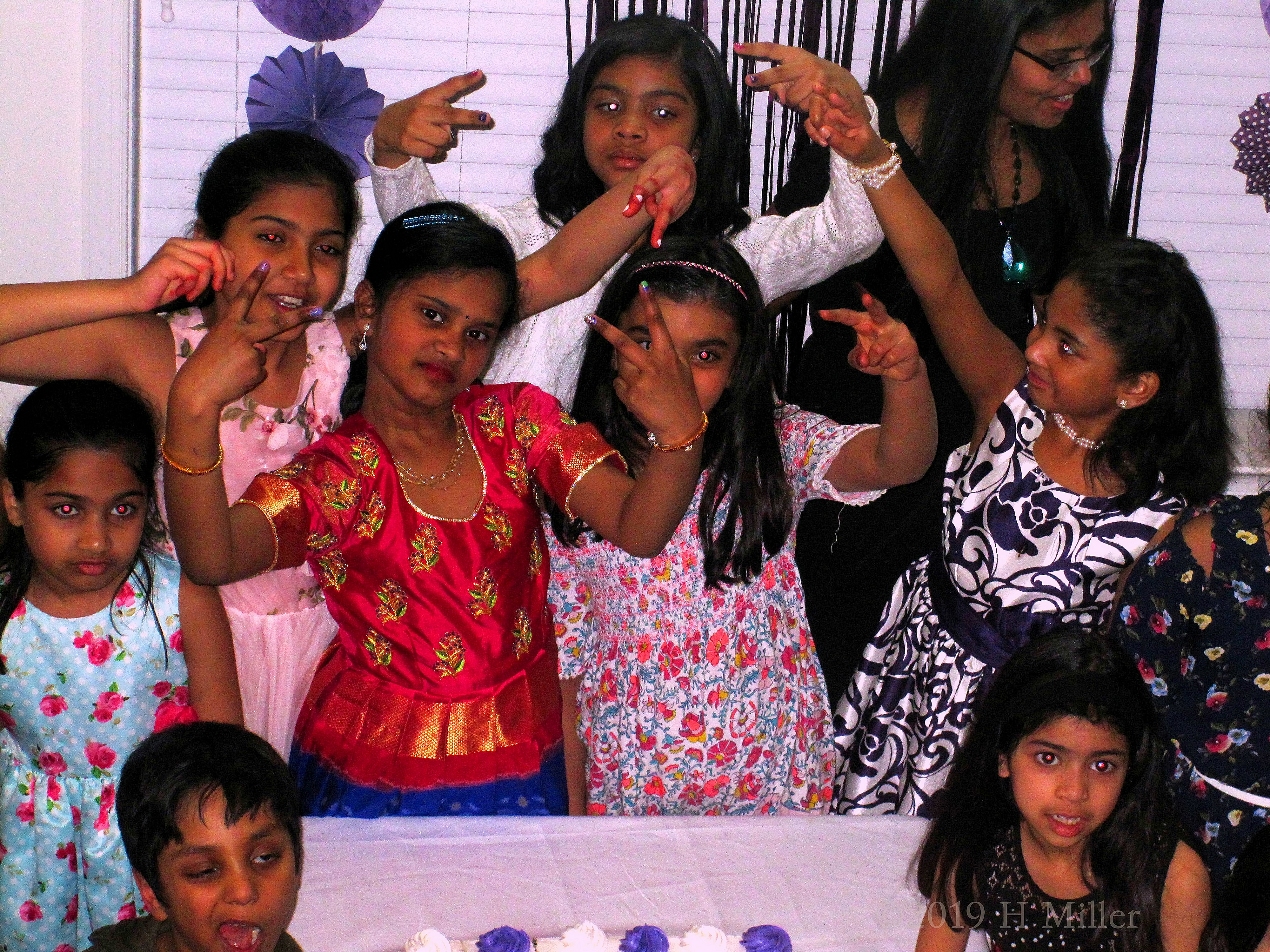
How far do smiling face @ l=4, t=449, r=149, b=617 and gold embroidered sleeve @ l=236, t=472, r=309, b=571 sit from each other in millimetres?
142

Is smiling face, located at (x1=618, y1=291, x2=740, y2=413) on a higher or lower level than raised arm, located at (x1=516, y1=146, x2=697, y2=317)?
lower

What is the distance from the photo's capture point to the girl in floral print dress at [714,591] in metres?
1.79

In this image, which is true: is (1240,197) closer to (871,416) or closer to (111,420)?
(871,416)

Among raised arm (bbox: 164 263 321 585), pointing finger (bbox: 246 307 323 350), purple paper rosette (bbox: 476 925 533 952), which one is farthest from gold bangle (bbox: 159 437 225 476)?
purple paper rosette (bbox: 476 925 533 952)

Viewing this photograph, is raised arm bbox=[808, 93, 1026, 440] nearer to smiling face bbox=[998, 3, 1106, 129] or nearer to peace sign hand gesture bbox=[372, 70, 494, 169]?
smiling face bbox=[998, 3, 1106, 129]

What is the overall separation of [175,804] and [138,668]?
1.37 ft

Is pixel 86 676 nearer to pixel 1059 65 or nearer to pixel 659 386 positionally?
pixel 659 386

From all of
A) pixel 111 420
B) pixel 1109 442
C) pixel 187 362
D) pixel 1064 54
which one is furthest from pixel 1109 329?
pixel 111 420

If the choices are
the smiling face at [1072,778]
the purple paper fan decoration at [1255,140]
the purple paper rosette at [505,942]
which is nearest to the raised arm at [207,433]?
the purple paper rosette at [505,942]

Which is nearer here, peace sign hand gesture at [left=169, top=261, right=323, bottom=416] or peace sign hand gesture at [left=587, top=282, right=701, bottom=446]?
peace sign hand gesture at [left=169, top=261, right=323, bottom=416]

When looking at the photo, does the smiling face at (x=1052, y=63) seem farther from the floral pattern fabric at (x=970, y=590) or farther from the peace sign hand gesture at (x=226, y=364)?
the peace sign hand gesture at (x=226, y=364)

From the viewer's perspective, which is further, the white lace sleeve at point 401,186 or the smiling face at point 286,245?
the white lace sleeve at point 401,186

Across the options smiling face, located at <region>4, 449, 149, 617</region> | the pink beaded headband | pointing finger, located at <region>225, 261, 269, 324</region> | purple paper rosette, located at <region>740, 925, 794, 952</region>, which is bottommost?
purple paper rosette, located at <region>740, 925, 794, 952</region>

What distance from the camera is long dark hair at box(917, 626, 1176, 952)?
1397mm
